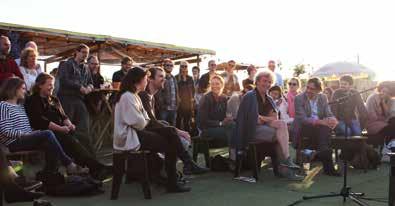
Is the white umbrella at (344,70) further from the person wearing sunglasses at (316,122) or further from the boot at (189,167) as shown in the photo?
the boot at (189,167)

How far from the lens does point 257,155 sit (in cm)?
672

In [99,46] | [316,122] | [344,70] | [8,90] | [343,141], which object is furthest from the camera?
[344,70]

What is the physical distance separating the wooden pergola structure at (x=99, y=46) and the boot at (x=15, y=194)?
5687 millimetres

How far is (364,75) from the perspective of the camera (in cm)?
2008

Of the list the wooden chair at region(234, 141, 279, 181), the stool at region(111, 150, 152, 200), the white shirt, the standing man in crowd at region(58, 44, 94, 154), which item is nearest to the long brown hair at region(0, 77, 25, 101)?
the white shirt

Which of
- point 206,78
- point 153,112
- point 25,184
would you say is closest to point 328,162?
point 153,112

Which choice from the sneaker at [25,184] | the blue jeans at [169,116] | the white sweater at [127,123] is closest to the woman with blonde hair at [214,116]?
the blue jeans at [169,116]

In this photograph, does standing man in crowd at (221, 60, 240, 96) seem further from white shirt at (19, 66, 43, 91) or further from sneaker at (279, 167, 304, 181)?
white shirt at (19, 66, 43, 91)

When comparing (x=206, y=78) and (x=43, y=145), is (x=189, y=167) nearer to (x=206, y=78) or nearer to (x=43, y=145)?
(x=43, y=145)

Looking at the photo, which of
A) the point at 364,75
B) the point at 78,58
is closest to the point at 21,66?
the point at 78,58

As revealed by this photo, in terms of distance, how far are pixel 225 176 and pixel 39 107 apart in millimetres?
2670

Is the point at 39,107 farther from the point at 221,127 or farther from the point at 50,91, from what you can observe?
the point at 221,127

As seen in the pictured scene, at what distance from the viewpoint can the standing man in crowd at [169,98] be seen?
343 inches

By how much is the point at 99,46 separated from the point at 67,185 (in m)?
6.74
